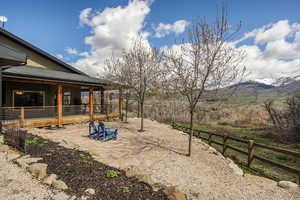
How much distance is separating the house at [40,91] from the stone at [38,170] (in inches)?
231

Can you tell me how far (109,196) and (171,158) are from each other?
296 cm

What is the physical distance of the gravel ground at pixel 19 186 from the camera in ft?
8.47

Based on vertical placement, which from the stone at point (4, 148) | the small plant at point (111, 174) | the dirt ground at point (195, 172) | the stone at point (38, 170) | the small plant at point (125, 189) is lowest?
the dirt ground at point (195, 172)

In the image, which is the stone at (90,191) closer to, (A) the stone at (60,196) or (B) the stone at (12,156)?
(A) the stone at (60,196)

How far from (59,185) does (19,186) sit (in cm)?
73

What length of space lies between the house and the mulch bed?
5.59m

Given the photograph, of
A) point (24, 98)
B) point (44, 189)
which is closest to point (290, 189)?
point (44, 189)

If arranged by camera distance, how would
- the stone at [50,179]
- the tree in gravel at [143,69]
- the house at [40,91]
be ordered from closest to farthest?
the stone at [50,179] < the house at [40,91] < the tree in gravel at [143,69]

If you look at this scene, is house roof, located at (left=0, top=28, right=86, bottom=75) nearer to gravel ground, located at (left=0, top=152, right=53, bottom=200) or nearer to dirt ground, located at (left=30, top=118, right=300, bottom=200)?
dirt ground, located at (left=30, top=118, right=300, bottom=200)

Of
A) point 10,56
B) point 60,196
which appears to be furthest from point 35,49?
point 60,196

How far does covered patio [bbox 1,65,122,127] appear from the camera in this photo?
319 inches

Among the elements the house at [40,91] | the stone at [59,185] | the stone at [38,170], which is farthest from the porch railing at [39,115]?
the stone at [59,185]

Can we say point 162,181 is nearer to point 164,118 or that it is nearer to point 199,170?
point 199,170

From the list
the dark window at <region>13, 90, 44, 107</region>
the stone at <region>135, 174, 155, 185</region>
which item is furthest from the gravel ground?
the dark window at <region>13, 90, 44, 107</region>
